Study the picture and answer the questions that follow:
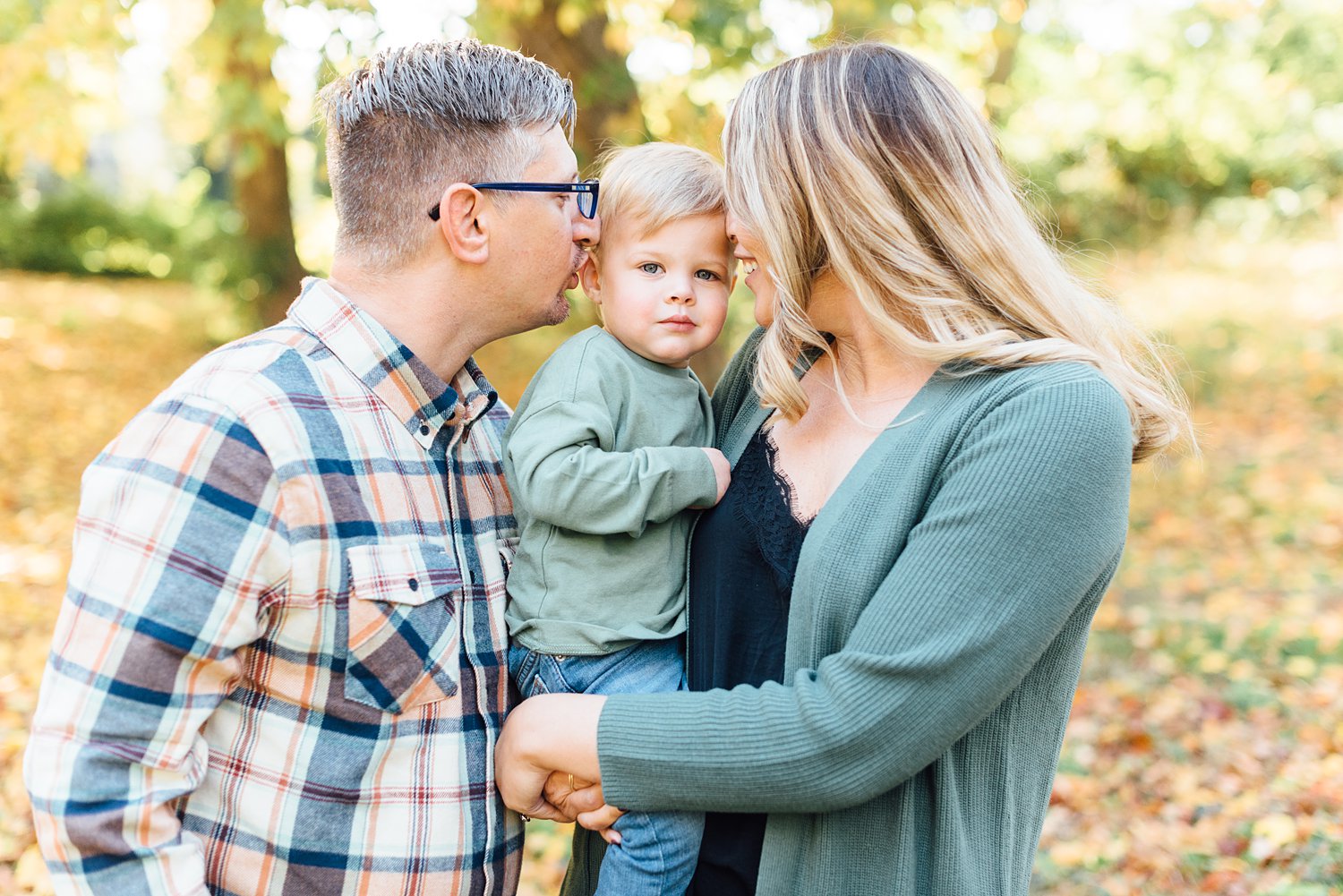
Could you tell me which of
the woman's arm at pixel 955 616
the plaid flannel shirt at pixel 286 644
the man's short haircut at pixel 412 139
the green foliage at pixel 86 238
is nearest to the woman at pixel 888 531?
the woman's arm at pixel 955 616

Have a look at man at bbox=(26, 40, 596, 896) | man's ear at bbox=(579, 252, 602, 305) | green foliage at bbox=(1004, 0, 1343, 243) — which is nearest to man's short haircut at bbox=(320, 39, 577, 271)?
man at bbox=(26, 40, 596, 896)

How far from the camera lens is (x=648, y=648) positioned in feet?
6.57

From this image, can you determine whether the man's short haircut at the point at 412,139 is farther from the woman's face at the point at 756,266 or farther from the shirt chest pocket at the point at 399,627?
the shirt chest pocket at the point at 399,627

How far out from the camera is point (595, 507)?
74.6 inches

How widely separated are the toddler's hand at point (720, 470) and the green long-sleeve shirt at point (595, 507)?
0.02 metres

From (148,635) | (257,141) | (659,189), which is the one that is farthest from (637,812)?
(257,141)

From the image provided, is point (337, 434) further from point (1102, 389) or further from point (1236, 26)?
point (1236, 26)

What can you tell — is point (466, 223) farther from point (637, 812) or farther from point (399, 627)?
point (637, 812)

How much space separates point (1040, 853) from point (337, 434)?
3.62 metres

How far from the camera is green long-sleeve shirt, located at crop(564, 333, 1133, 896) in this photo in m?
1.54

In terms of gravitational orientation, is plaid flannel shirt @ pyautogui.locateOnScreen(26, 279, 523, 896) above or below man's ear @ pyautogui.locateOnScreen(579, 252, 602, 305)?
below

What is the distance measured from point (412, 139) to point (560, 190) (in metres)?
0.29

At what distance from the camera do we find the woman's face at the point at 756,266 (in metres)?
1.96

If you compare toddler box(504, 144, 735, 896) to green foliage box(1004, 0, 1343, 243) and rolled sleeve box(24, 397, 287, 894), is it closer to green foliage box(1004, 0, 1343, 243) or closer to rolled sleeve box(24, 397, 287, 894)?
rolled sleeve box(24, 397, 287, 894)
